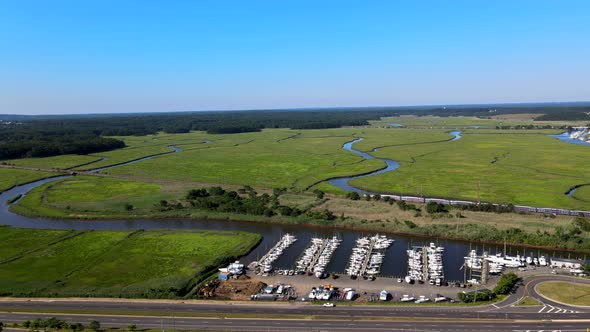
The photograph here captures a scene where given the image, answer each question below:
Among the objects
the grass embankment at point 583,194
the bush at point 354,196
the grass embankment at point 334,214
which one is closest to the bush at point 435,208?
the grass embankment at point 334,214

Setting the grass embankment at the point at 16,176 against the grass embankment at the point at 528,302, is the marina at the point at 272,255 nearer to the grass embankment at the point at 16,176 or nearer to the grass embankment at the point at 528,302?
the grass embankment at the point at 528,302

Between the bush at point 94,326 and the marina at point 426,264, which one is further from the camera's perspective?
the marina at point 426,264

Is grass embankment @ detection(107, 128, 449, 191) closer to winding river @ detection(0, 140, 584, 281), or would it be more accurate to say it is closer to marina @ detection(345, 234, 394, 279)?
winding river @ detection(0, 140, 584, 281)

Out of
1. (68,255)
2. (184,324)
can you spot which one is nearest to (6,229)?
(68,255)

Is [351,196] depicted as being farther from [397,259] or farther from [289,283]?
[289,283]

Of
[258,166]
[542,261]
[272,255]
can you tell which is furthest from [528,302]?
[258,166]

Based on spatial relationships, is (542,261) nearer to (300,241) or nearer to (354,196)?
(300,241)
